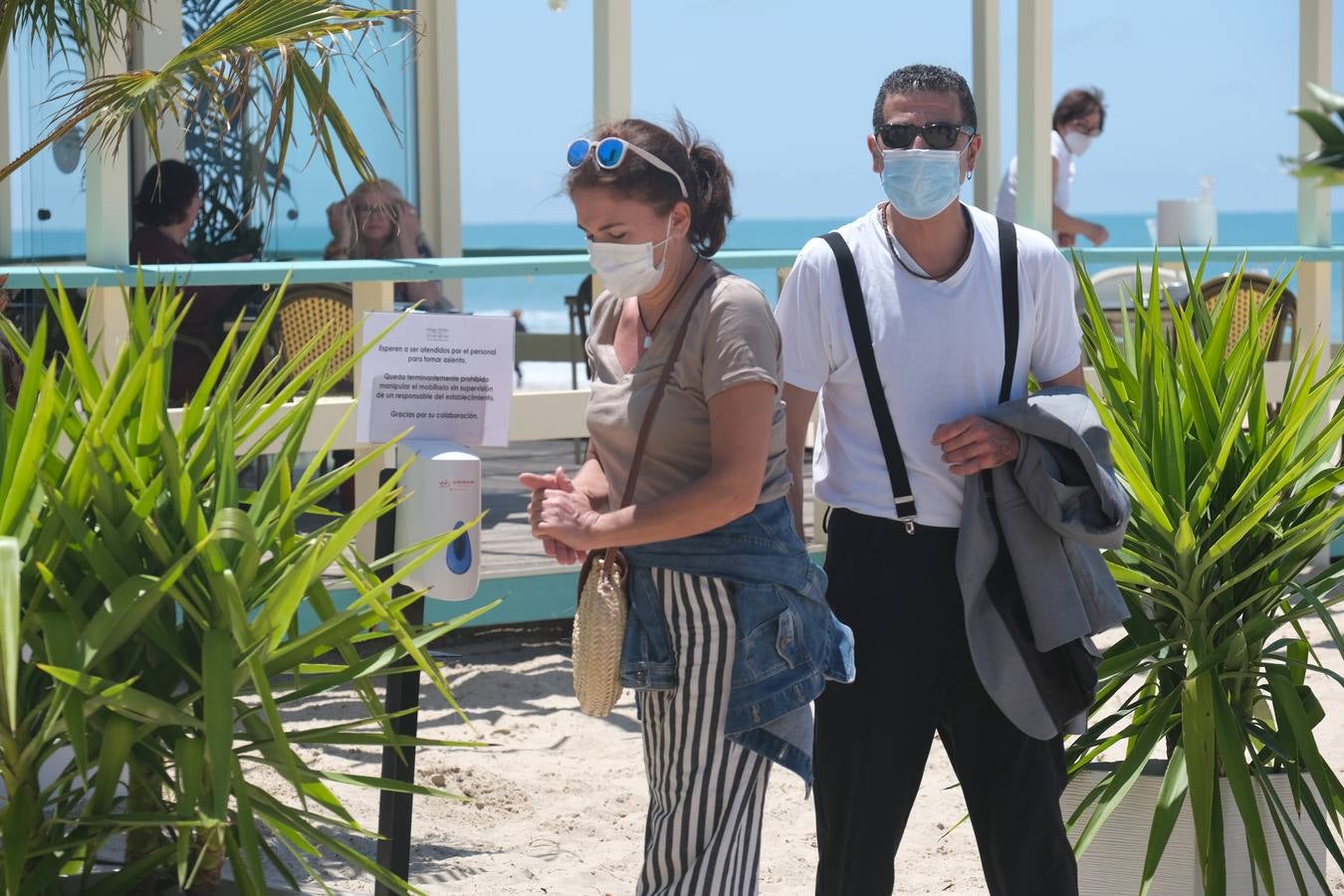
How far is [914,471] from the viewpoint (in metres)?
2.86

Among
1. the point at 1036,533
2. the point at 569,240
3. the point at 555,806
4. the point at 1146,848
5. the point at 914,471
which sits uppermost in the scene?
the point at 569,240

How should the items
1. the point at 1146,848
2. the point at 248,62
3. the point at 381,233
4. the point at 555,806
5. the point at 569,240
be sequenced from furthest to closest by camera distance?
the point at 569,240, the point at 381,233, the point at 555,806, the point at 248,62, the point at 1146,848

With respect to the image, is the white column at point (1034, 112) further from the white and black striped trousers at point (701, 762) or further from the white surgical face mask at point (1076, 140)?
the white and black striped trousers at point (701, 762)

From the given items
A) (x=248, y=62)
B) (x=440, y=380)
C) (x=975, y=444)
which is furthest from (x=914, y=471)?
(x=248, y=62)

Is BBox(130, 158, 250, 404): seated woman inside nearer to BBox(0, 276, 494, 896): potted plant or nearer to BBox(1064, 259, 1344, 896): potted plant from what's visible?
BBox(1064, 259, 1344, 896): potted plant

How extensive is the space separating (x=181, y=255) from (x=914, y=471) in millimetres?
4637

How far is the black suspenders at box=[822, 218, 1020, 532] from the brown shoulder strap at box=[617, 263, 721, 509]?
0.32m

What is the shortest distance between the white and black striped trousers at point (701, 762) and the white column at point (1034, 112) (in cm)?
489

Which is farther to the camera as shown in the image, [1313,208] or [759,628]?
[1313,208]

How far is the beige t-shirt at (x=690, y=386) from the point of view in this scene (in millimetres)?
2574

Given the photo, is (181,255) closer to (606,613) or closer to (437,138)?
(437,138)

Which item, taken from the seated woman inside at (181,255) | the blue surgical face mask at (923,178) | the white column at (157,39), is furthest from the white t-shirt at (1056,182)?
the blue surgical face mask at (923,178)

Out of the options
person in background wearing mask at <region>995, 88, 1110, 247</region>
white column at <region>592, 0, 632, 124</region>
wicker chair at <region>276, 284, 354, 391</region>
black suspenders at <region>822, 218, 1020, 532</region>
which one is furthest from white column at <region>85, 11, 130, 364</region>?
person in background wearing mask at <region>995, 88, 1110, 247</region>

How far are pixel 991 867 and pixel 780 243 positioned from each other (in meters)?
69.6
